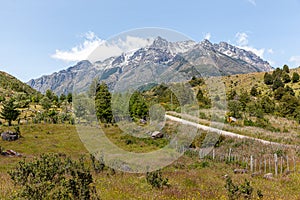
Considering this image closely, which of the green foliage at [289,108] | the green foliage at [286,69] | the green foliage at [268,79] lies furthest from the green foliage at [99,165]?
the green foliage at [286,69]

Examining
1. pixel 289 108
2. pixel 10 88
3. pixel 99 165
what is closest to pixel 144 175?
pixel 99 165

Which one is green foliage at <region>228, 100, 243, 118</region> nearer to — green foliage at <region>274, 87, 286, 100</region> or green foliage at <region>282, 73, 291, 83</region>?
green foliage at <region>274, 87, 286, 100</region>

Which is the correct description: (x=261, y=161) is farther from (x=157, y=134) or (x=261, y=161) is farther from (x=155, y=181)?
(x=155, y=181)

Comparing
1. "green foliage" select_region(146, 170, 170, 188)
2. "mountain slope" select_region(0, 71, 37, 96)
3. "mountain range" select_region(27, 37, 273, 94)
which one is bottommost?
"green foliage" select_region(146, 170, 170, 188)

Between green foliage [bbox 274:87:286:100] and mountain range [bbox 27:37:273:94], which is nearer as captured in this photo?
mountain range [bbox 27:37:273:94]

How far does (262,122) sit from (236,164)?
18454 mm

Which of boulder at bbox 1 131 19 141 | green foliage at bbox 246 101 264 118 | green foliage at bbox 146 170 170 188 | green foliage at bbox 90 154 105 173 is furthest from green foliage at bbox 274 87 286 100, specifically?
green foliage at bbox 146 170 170 188

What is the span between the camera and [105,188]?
10656 millimetres

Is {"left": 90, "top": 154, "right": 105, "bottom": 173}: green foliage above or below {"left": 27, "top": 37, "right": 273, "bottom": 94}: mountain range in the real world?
below

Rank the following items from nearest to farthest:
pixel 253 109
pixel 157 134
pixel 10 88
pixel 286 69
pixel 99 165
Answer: pixel 99 165 < pixel 157 134 < pixel 253 109 < pixel 286 69 < pixel 10 88

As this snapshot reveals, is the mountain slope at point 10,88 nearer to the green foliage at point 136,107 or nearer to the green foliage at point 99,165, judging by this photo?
the green foliage at point 136,107

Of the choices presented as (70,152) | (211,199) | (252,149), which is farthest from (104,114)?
(211,199)

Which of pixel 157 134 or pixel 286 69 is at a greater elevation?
pixel 286 69

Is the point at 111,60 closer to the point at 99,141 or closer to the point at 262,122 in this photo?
the point at 99,141
